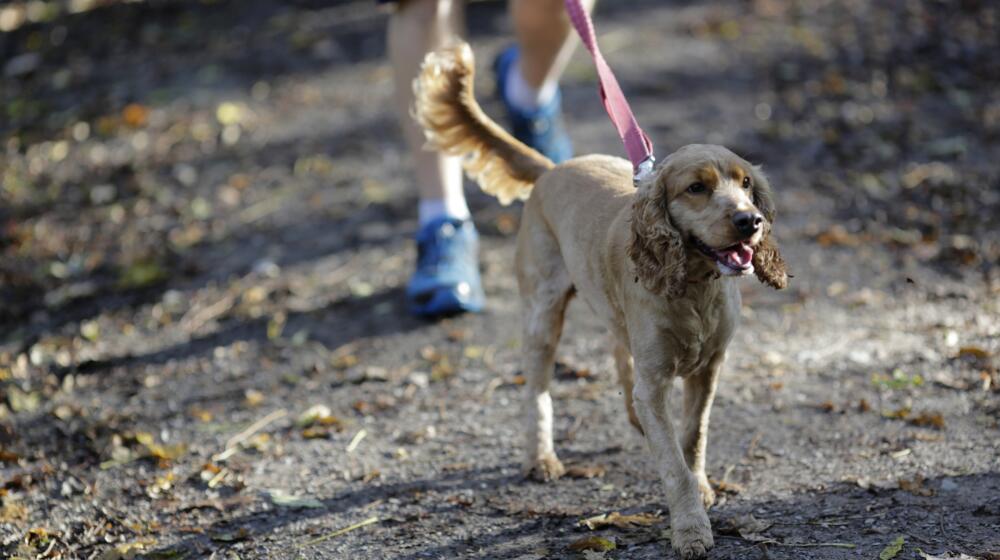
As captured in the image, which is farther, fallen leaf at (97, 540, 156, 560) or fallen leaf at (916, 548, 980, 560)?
fallen leaf at (97, 540, 156, 560)

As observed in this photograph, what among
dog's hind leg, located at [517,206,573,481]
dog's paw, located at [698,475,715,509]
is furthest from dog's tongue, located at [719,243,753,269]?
dog's hind leg, located at [517,206,573,481]

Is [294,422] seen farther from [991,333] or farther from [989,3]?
[989,3]

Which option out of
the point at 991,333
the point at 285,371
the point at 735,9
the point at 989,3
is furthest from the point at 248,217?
the point at 989,3

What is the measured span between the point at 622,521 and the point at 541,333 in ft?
2.72

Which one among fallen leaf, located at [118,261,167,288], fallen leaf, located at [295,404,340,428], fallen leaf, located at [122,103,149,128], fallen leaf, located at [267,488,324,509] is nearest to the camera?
fallen leaf, located at [267,488,324,509]

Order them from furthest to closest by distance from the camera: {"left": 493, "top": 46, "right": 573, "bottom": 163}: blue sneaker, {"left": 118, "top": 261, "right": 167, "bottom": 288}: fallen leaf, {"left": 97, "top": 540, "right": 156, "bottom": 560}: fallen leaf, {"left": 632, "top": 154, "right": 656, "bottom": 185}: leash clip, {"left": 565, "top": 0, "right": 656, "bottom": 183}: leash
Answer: {"left": 118, "top": 261, "right": 167, "bottom": 288}: fallen leaf, {"left": 493, "top": 46, "right": 573, "bottom": 163}: blue sneaker, {"left": 97, "top": 540, "right": 156, "bottom": 560}: fallen leaf, {"left": 565, "top": 0, "right": 656, "bottom": 183}: leash, {"left": 632, "top": 154, "right": 656, "bottom": 185}: leash clip

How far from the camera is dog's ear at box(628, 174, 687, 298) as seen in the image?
3277mm

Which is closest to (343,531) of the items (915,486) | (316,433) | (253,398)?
(316,433)

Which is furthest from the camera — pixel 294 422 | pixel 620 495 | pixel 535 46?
pixel 535 46

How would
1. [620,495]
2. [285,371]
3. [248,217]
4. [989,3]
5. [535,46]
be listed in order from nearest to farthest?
[620,495] < [285,371] < [535,46] < [248,217] < [989,3]

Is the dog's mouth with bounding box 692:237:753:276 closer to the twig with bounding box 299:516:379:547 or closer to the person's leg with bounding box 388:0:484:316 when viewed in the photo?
the twig with bounding box 299:516:379:547

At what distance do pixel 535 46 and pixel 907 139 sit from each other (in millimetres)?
3165

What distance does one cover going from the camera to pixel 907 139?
7645 mm

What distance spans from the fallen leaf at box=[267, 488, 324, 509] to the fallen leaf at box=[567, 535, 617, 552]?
3.51 ft
